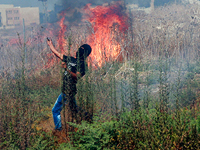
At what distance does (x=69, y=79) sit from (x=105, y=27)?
31.6 ft

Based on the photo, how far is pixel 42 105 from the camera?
24.4ft

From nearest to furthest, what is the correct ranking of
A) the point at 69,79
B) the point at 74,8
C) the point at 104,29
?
1. the point at 69,79
2. the point at 104,29
3. the point at 74,8

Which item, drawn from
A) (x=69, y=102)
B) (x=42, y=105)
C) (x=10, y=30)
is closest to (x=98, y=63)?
(x=42, y=105)

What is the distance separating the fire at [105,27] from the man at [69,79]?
6765 mm

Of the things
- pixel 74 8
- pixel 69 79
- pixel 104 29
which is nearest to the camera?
pixel 69 79

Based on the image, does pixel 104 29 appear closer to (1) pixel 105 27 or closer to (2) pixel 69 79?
(1) pixel 105 27

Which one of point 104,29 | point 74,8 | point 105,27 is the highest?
point 74,8

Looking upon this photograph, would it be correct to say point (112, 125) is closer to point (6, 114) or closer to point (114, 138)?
point (114, 138)

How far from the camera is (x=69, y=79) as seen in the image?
14.5 ft

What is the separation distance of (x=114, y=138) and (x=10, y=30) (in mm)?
42531

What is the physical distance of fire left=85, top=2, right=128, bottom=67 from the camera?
12539 mm

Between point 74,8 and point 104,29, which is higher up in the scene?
point 74,8

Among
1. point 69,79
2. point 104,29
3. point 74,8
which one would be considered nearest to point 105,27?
point 104,29

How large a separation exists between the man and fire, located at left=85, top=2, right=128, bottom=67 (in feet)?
22.2
